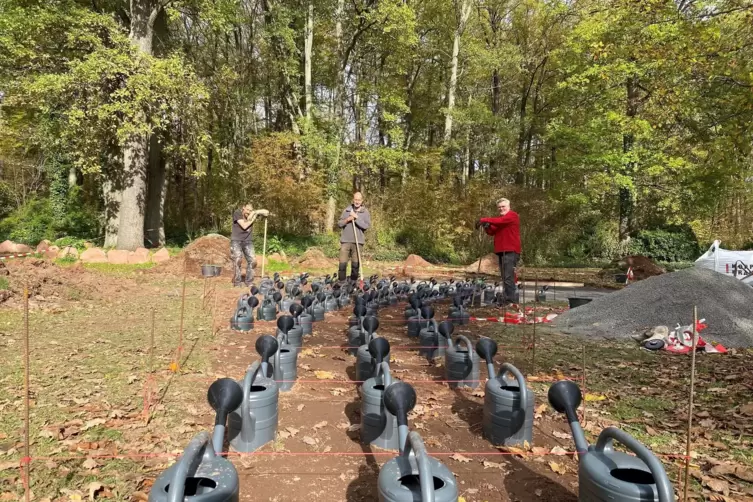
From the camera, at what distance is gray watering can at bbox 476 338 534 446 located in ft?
10.0

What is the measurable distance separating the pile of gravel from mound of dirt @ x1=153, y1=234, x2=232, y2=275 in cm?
913

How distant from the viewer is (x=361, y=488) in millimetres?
2678

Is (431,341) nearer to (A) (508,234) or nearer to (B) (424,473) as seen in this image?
(B) (424,473)

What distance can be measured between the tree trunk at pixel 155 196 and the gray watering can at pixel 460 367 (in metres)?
16.2

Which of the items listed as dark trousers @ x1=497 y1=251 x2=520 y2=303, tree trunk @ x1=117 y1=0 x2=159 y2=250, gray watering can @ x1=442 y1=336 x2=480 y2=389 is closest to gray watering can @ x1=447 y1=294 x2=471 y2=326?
dark trousers @ x1=497 y1=251 x2=520 y2=303

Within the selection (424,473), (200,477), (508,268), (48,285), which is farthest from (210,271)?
(424,473)

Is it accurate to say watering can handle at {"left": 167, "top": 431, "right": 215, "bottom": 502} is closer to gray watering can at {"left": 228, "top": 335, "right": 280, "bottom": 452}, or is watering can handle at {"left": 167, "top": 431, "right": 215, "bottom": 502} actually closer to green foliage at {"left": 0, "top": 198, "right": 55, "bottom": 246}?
gray watering can at {"left": 228, "top": 335, "right": 280, "bottom": 452}

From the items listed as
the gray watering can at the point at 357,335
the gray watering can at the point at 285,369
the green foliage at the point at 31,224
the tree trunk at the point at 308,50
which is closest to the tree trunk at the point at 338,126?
→ the tree trunk at the point at 308,50

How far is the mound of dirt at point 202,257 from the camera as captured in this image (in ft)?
40.4

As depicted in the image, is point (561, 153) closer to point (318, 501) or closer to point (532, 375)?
point (532, 375)

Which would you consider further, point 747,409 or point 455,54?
point 455,54

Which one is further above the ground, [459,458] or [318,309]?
[318,309]

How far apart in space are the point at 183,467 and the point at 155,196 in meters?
18.4

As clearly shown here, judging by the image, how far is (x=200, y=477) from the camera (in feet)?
6.08
